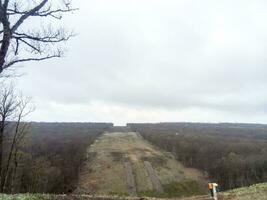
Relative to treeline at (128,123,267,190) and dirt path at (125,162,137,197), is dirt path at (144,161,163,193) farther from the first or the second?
treeline at (128,123,267,190)

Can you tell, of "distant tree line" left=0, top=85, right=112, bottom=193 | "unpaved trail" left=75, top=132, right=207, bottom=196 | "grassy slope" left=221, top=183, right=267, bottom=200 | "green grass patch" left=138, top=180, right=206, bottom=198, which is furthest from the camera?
"unpaved trail" left=75, top=132, right=207, bottom=196

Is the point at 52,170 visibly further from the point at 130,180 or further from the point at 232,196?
the point at 232,196

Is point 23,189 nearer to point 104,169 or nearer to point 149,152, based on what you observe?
point 104,169

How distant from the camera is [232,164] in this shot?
9019 cm

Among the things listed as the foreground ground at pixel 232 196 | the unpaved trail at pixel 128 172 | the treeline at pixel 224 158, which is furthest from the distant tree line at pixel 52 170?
the foreground ground at pixel 232 196

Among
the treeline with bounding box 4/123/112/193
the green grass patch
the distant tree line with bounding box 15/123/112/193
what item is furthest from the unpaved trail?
the treeline with bounding box 4/123/112/193

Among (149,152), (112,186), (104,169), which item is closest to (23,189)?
(112,186)

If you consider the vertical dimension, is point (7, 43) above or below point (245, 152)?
above

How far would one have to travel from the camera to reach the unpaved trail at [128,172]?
220 feet

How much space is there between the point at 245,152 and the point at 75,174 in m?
50.1

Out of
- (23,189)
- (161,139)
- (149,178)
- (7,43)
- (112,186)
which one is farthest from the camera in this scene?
(161,139)

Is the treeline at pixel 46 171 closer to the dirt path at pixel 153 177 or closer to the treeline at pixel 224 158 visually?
the dirt path at pixel 153 177

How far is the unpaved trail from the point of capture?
67.2 metres

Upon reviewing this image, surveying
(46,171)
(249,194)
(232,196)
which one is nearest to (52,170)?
(46,171)
